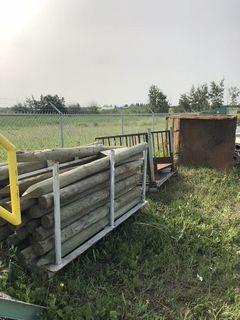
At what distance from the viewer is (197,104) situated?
1640 inches

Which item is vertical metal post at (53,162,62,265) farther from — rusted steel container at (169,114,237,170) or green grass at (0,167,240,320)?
rusted steel container at (169,114,237,170)

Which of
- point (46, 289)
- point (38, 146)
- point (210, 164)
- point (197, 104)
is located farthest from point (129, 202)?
point (197, 104)

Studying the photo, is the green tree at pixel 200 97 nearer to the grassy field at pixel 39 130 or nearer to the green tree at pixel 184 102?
the green tree at pixel 184 102

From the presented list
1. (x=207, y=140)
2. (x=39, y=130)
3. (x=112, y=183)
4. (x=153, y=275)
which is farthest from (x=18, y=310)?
(x=39, y=130)

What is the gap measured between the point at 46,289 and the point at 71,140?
28.0 feet

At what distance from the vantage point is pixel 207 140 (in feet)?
26.0

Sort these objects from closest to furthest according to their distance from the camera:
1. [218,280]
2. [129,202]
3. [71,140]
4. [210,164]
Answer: [218,280], [129,202], [210,164], [71,140]

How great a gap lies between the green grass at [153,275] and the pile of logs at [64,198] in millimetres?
234

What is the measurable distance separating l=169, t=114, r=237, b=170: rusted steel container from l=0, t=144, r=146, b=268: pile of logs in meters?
3.39

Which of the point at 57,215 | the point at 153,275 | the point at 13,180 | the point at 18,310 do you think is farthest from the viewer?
the point at 153,275

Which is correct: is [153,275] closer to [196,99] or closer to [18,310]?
[18,310]

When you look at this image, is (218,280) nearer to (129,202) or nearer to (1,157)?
(129,202)

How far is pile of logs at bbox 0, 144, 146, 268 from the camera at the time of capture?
337cm

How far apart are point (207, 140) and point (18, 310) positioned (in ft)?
19.4
